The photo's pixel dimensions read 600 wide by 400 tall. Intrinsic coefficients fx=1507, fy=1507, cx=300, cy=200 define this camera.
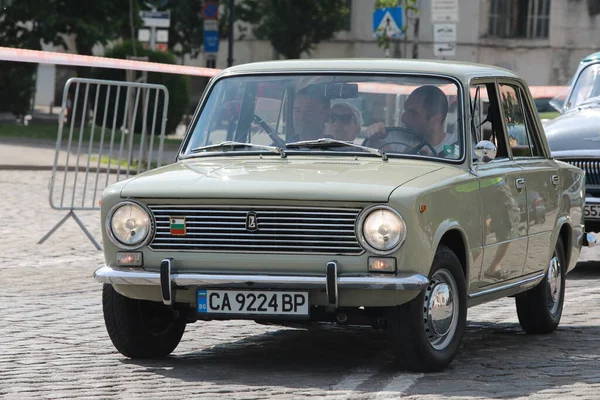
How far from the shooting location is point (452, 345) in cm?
808

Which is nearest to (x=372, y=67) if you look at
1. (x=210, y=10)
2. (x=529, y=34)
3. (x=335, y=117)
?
(x=335, y=117)

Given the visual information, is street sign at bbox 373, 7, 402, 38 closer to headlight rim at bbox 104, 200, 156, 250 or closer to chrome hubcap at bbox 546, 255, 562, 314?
chrome hubcap at bbox 546, 255, 562, 314

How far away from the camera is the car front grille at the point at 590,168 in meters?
14.1

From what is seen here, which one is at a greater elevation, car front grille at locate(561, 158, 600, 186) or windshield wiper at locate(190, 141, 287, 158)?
windshield wiper at locate(190, 141, 287, 158)

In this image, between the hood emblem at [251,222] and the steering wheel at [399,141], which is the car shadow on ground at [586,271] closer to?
the steering wheel at [399,141]

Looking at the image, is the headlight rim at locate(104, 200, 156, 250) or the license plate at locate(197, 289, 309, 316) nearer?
the license plate at locate(197, 289, 309, 316)

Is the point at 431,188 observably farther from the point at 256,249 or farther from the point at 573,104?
the point at 573,104

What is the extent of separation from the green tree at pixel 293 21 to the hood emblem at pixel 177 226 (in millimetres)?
50689

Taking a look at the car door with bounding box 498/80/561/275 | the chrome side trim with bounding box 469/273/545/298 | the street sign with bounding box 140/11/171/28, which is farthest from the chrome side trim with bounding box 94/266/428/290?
the street sign with bounding box 140/11/171/28

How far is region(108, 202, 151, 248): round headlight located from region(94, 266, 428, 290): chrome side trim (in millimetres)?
190

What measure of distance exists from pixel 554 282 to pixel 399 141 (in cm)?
207

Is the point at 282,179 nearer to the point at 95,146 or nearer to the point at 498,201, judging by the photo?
the point at 498,201

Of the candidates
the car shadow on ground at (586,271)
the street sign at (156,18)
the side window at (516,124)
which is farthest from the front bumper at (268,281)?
the street sign at (156,18)

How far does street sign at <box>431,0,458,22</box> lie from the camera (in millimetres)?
25938
